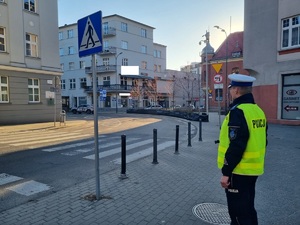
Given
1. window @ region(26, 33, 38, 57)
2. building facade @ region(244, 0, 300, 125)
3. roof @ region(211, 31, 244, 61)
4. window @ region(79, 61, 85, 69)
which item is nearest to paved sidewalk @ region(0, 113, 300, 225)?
building facade @ region(244, 0, 300, 125)

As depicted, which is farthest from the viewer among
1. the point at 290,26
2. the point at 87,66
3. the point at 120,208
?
the point at 87,66

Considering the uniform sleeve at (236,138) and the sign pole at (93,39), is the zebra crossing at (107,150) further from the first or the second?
the uniform sleeve at (236,138)

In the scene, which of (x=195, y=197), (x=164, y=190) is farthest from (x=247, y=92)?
(x=164, y=190)

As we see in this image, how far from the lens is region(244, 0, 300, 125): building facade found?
15992mm

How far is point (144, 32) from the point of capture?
188 feet

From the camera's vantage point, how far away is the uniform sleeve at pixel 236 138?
98.1 inches

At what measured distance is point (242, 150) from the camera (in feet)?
8.22

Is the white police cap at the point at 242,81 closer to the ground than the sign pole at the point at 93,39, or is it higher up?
closer to the ground

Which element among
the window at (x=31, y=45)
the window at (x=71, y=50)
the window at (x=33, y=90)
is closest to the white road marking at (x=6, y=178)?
the window at (x=33, y=90)

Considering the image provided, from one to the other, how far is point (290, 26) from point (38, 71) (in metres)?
19.2

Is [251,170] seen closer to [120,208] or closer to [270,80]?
[120,208]

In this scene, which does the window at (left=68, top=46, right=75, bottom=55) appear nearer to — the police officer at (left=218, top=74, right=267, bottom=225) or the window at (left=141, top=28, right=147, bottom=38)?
the window at (left=141, top=28, right=147, bottom=38)

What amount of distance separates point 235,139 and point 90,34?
300cm

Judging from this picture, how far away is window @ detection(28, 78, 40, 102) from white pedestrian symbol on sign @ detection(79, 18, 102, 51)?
59.3 ft
